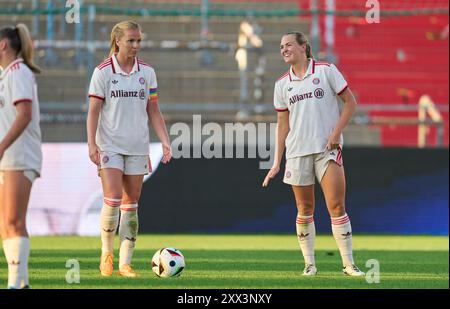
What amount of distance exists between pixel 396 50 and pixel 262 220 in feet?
16.3

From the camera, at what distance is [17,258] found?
6.37 meters

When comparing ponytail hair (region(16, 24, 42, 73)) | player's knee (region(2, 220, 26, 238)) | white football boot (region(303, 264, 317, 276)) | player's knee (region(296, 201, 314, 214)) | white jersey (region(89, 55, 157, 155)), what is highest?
ponytail hair (region(16, 24, 42, 73))

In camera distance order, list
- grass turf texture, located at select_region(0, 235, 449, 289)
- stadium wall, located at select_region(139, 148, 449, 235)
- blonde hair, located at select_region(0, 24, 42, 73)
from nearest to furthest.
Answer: blonde hair, located at select_region(0, 24, 42, 73) → grass turf texture, located at select_region(0, 235, 449, 289) → stadium wall, located at select_region(139, 148, 449, 235)

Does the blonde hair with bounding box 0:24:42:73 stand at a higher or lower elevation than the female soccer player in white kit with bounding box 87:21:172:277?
higher

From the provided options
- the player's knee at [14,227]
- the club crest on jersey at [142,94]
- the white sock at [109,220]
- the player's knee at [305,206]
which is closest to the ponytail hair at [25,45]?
the player's knee at [14,227]

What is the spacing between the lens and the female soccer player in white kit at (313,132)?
335 inches

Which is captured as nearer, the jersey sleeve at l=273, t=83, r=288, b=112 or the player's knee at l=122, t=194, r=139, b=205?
the player's knee at l=122, t=194, r=139, b=205

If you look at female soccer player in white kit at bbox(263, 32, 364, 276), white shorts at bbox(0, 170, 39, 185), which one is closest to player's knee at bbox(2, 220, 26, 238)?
white shorts at bbox(0, 170, 39, 185)

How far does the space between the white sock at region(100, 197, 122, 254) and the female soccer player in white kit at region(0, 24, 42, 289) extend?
76.5 inches

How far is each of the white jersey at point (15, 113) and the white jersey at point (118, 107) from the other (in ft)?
6.21

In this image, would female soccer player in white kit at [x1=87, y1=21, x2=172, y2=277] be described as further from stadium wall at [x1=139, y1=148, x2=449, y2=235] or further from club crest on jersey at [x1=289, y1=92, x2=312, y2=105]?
stadium wall at [x1=139, y1=148, x2=449, y2=235]

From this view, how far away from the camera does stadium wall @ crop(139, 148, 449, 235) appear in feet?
50.4

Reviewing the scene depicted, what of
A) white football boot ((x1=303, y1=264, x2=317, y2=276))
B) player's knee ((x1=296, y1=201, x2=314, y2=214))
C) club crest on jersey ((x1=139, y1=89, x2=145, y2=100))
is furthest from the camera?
white football boot ((x1=303, y1=264, x2=317, y2=276))
